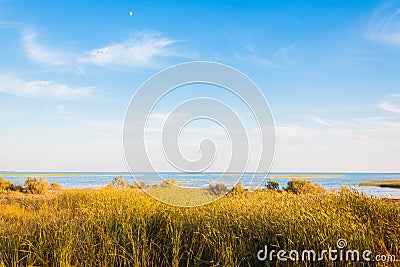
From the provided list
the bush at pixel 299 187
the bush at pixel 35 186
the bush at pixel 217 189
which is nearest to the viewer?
the bush at pixel 217 189

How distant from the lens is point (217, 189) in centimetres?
1263

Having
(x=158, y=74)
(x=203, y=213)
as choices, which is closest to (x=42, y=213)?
(x=203, y=213)

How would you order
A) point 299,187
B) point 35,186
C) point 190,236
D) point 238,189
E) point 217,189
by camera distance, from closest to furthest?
1. point 190,236
2. point 217,189
3. point 238,189
4. point 299,187
5. point 35,186

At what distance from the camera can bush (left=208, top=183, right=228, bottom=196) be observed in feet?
40.0

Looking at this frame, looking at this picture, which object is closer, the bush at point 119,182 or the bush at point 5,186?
the bush at point 119,182

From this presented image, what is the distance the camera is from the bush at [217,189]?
1218 cm

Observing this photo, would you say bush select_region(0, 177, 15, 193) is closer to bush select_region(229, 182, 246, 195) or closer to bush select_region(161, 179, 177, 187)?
bush select_region(161, 179, 177, 187)

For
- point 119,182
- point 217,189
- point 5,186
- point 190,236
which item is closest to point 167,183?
point 217,189

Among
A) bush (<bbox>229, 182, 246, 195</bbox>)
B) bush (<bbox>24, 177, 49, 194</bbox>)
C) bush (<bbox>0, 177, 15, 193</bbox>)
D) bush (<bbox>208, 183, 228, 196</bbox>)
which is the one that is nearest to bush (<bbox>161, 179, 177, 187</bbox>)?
bush (<bbox>208, 183, 228, 196</bbox>)

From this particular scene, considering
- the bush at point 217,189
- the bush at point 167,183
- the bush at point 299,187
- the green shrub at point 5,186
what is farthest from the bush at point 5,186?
the bush at point 299,187

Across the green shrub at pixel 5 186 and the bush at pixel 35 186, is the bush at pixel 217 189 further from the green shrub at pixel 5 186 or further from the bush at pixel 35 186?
the green shrub at pixel 5 186

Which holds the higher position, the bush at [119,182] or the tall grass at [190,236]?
the bush at [119,182]

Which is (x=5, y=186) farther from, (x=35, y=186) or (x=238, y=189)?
(x=238, y=189)

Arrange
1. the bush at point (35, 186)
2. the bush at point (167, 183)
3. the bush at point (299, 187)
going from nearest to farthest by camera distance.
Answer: the bush at point (167, 183)
the bush at point (299, 187)
the bush at point (35, 186)
